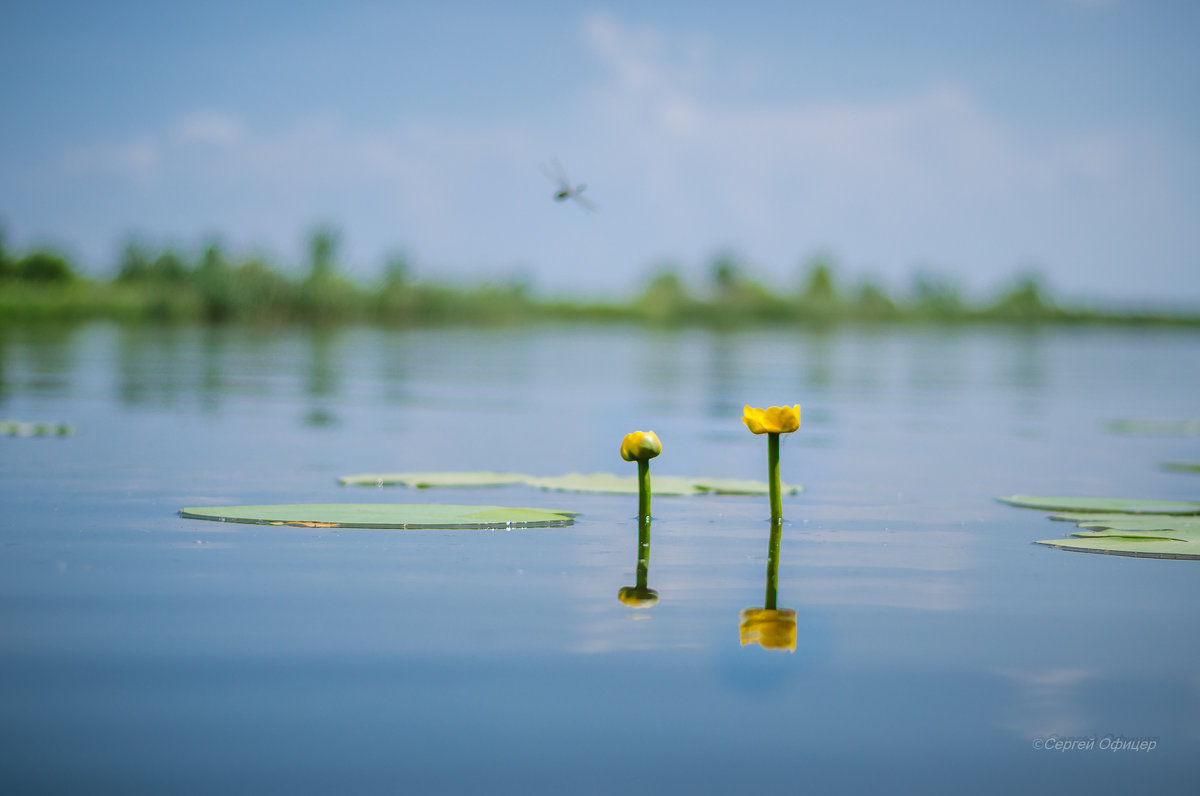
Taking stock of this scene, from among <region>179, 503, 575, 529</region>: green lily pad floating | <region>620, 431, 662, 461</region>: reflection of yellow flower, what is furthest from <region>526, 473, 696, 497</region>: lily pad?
<region>620, 431, 662, 461</region>: reflection of yellow flower

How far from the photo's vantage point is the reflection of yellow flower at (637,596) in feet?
11.6

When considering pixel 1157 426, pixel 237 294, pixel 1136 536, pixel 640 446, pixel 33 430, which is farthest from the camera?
pixel 237 294

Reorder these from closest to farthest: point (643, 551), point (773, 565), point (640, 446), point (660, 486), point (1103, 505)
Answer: point (773, 565) → point (643, 551) → point (640, 446) → point (1103, 505) → point (660, 486)

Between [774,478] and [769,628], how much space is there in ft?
5.56

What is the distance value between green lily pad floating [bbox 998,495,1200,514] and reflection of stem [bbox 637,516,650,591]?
6.81ft

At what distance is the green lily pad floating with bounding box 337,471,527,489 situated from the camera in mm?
6039

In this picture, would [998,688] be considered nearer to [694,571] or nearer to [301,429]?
[694,571]

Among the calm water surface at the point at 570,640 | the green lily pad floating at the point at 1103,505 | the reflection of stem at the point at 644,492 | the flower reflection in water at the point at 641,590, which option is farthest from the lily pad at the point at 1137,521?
the flower reflection in water at the point at 641,590

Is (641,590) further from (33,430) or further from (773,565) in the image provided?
(33,430)

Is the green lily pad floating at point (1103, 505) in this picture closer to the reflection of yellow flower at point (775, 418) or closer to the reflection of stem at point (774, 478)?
the reflection of stem at point (774, 478)

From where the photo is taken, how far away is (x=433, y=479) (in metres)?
6.14

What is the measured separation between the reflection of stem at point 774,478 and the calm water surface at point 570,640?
0.51 ft

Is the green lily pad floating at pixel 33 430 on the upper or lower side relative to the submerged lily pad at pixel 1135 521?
upper

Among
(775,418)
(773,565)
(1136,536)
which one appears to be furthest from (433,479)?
(1136,536)
